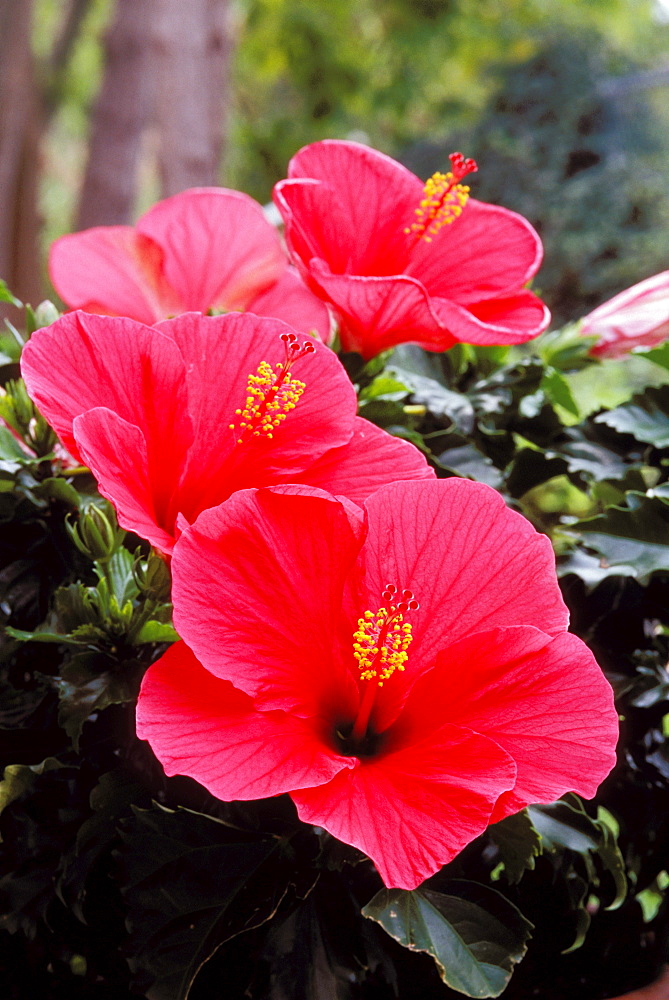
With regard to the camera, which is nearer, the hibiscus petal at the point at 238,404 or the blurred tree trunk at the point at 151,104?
the hibiscus petal at the point at 238,404

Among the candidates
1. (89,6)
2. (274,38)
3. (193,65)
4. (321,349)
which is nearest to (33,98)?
(193,65)

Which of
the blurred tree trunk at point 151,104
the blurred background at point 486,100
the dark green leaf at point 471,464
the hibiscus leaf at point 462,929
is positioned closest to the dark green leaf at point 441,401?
the dark green leaf at point 471,464

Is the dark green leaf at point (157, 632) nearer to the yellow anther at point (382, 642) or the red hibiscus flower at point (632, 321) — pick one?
the yellow anther at point (382, 642)

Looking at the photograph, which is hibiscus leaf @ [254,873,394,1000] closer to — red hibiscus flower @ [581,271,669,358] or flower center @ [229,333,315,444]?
flower center @ [229,333,315,444]

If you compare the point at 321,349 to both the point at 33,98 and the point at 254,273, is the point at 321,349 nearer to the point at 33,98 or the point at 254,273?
the point at 254,273

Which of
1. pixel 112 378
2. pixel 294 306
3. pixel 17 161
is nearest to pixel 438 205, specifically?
pixel 294 306

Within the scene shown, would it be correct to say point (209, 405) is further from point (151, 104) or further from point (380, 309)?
point (151, 104)
